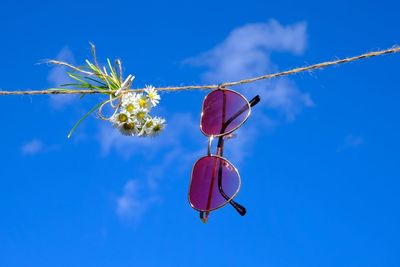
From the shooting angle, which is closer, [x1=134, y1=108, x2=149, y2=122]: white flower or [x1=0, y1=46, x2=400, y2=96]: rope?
[x1=0, y1=46, x2=400, y2=96]: rope

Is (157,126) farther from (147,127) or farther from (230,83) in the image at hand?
(230,83)

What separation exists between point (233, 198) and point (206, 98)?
0.42 metres

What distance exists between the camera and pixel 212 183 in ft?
8.30

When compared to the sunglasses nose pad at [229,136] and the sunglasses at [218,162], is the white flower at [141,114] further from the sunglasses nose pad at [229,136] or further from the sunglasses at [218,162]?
the sunglasses nose pad at [229,136]

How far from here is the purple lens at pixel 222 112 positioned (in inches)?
101

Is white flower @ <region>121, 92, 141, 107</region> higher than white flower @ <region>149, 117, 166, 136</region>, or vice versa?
white flower @ <region>121, 92, 141, 107</region>

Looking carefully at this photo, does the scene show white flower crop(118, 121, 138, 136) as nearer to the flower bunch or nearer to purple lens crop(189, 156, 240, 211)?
the flower bunch

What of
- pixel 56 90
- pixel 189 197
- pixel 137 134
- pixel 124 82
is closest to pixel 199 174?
pixel 189 197

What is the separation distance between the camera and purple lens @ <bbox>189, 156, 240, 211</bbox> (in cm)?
249

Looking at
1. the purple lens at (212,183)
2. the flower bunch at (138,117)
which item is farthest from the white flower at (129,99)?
the purple lens at (212,183)

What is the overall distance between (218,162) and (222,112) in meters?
0.21

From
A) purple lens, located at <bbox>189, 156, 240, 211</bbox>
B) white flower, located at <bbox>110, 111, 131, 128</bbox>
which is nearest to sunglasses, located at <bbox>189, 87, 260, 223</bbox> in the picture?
purple lens, located at <bbox>189, 156, 240, 211</bbox>

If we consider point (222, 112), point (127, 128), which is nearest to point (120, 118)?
point (127, 128)

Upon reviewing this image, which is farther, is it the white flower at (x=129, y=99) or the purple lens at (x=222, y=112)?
the white flower at (x=129, y=99)
